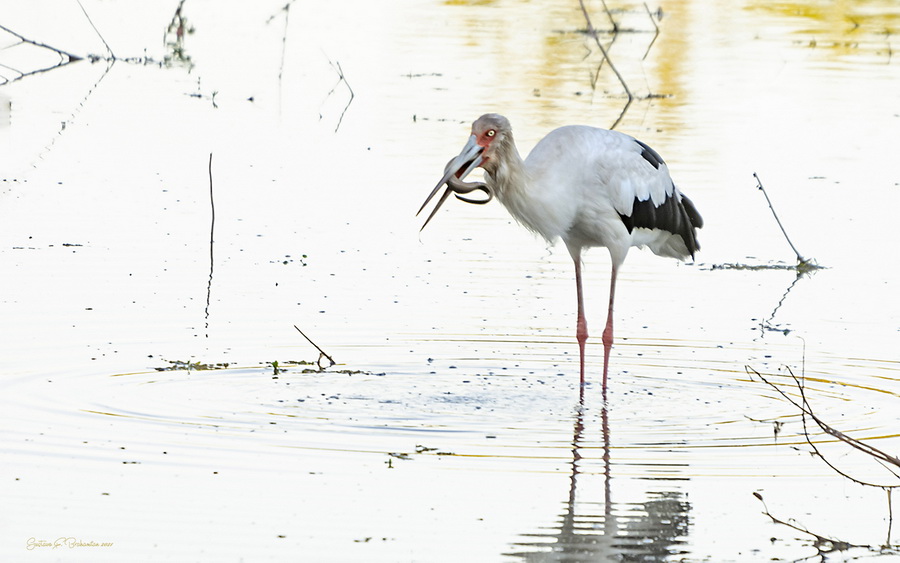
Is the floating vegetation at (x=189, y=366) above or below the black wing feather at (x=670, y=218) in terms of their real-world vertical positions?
below

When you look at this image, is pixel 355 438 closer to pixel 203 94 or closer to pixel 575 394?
pixel 575 394

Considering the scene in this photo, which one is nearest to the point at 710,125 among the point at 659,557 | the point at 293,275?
the point at 293,275

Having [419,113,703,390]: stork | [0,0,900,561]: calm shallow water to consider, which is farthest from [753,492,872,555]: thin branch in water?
[419,113,703,390]: stork

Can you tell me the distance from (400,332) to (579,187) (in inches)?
52.3

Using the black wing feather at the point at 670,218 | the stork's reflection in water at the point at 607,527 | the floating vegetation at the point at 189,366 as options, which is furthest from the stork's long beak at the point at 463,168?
the stork's reflection in water at the point at 607,527

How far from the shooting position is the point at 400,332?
348 inches

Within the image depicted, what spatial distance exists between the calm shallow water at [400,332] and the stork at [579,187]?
63 cm

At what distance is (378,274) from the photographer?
33.6 feet

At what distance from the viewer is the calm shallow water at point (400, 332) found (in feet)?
19.3

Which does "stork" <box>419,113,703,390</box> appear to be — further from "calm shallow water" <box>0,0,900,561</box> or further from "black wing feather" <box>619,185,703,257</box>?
"calm shallow water" <box>0,0,900,561</box>

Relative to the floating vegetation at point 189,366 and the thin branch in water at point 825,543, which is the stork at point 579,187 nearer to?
the floating vegetation at point 189,366

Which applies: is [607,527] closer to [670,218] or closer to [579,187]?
[579,187]

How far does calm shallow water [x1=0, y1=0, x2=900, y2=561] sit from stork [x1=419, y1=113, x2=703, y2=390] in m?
0.63

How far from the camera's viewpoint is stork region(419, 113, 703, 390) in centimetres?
775
